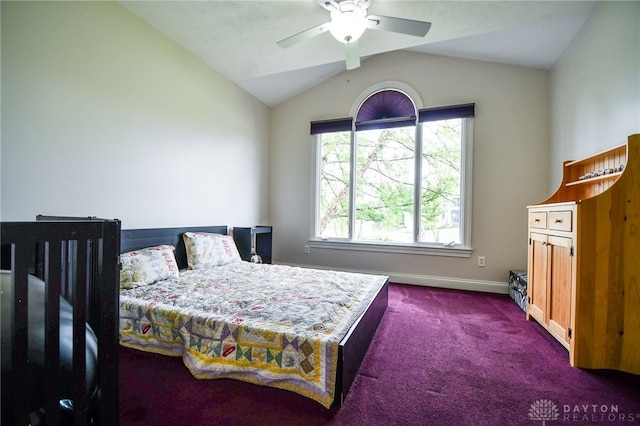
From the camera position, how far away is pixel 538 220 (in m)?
2.27

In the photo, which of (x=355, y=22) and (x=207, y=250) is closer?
(x=355, y=22)

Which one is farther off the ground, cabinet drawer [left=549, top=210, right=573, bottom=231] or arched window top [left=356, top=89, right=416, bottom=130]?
arched window top [left=356, top=89, right=416, bottom=130]

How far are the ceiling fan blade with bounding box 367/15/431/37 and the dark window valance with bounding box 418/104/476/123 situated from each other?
1707mm

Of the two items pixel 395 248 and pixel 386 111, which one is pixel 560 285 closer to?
pixel 395 248

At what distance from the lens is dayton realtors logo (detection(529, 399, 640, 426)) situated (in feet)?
4.20

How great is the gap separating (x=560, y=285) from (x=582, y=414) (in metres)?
0.87

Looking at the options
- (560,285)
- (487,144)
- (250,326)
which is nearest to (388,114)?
(487,144)

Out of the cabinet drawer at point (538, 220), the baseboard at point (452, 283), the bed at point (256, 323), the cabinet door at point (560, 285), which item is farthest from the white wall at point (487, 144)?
the bed at point (256, 323)

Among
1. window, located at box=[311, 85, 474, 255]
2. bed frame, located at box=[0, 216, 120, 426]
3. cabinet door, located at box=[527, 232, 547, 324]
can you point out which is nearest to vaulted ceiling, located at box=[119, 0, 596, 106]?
window, located at box=[311, 85, 474, 255]

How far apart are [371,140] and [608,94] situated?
2366 millimetres

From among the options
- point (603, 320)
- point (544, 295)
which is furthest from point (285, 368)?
point (544, 295)

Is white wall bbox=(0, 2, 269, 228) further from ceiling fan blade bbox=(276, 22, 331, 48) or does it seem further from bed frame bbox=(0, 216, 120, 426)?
bed frame bbox=(0, 216, 120, 426)

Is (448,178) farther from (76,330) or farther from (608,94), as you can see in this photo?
(76,330)

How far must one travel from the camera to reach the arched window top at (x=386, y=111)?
3654 mm
